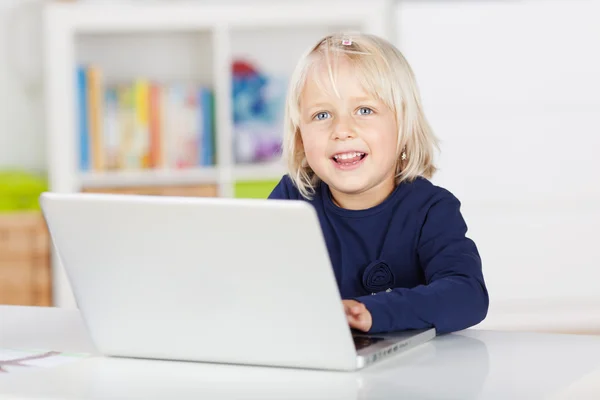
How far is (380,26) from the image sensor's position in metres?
3.27

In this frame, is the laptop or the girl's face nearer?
the laptop

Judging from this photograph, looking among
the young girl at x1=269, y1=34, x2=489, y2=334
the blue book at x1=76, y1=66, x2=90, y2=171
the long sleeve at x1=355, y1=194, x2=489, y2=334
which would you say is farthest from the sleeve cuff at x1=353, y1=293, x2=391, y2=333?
the blue book at x1=76, y1=66, x2=90, y2=171

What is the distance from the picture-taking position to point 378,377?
2.89ft

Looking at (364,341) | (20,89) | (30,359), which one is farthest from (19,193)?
(364,341)

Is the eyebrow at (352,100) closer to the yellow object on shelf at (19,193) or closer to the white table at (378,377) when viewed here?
the white table at (378,377)

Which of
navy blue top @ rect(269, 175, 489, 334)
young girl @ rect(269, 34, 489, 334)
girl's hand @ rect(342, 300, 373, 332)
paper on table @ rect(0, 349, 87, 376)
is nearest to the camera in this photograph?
paper on table @ rect(0, 349, 87, 376)

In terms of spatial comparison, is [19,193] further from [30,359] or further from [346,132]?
[30,359]

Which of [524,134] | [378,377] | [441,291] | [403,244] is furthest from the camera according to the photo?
[524,134]

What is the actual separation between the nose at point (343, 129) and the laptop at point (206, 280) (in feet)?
1.43

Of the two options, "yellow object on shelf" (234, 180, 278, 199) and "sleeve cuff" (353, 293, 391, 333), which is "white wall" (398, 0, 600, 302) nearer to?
"yellow object on shelf" (234, 180, 278, 199)

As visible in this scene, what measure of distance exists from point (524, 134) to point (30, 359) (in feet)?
8.58

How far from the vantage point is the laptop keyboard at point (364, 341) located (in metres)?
0.98

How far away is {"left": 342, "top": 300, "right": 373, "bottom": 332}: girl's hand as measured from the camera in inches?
41.3

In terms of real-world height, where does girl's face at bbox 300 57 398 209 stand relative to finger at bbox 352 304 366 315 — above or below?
above
